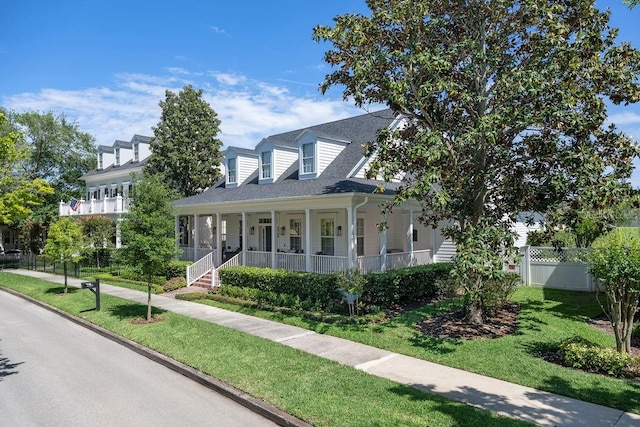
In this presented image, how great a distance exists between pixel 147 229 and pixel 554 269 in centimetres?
1444

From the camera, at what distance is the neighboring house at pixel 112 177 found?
1257 inches

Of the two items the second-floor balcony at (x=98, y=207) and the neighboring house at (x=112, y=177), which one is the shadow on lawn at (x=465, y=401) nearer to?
the second-floor balcony at (x=98, y=207)

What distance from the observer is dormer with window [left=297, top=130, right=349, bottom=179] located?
1828 cm

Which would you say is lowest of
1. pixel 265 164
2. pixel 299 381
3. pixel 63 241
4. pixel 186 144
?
pixel 299 381

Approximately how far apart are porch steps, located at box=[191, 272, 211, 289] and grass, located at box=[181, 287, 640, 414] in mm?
5406

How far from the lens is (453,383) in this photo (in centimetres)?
703

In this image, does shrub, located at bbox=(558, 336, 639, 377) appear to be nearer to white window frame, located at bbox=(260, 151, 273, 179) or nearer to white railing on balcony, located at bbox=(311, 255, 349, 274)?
white railing on balcony, located at bbox=(311, 255, 349, 274)

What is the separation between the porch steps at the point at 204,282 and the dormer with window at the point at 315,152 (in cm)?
659

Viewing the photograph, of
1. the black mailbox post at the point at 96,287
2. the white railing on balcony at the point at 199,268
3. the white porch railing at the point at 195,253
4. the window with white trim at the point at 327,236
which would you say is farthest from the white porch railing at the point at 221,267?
the black mailbox post at the point at 96,287

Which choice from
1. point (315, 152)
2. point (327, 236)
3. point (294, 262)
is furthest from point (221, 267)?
point (315, 152)

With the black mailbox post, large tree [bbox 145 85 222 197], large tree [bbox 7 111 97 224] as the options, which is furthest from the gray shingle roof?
large tree [bbox 7 111 97 224]

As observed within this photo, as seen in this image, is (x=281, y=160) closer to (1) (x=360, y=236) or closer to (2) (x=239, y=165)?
(2) (x=239, y=165)

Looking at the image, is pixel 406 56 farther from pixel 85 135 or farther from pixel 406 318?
pixel 85 135

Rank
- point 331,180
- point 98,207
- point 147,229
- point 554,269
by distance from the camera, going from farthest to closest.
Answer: point 98,207, point 331,180, point 554,269, point 147,229
